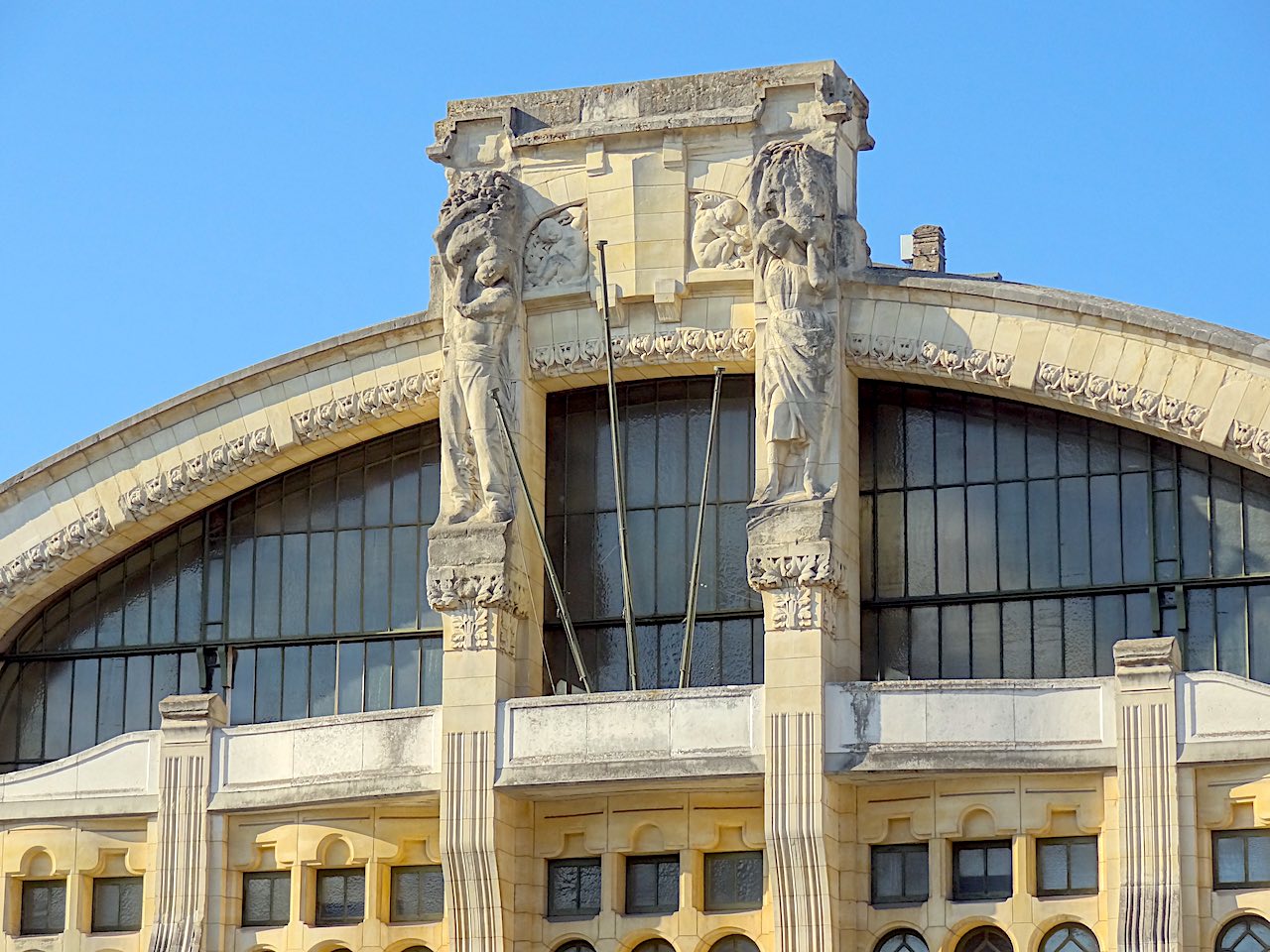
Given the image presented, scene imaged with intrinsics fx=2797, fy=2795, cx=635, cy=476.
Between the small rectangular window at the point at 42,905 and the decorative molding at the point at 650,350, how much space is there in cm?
967

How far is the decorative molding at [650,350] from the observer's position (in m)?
37.2

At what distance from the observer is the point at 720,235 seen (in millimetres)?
37281

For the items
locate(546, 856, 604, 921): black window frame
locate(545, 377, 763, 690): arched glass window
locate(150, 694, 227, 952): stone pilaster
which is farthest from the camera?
locate(545, 377, 763, 690): arched glass window

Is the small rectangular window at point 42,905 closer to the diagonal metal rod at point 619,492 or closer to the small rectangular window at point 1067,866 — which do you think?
the diagonal metal rod at point 619,492

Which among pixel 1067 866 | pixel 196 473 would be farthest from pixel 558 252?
pixel 1067 866

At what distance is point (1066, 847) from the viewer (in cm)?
3453

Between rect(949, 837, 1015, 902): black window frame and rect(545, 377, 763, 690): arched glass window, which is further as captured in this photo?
rect(545, 377, 763, 690): arched glass window

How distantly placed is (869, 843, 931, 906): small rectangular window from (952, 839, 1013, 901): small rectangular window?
40cm

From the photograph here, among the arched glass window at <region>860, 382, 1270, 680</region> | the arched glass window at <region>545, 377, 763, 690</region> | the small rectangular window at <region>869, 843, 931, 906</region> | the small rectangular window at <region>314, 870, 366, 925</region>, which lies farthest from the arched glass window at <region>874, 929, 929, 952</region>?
the small rectangular window at <region>314, 870, 366, 925</region>

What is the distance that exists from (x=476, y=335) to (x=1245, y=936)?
496 inches

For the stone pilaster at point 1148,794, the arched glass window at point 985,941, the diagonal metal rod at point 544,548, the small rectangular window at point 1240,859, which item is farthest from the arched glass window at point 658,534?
the small rectangular window at point 1240,859

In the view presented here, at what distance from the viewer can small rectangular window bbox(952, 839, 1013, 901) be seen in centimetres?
3475

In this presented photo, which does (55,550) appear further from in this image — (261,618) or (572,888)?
(572,888)

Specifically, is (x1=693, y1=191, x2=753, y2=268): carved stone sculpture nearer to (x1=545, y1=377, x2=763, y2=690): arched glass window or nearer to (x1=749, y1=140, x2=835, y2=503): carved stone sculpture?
(x1=749, y1=140, x2=835, y2=503): carved stone sculpture
